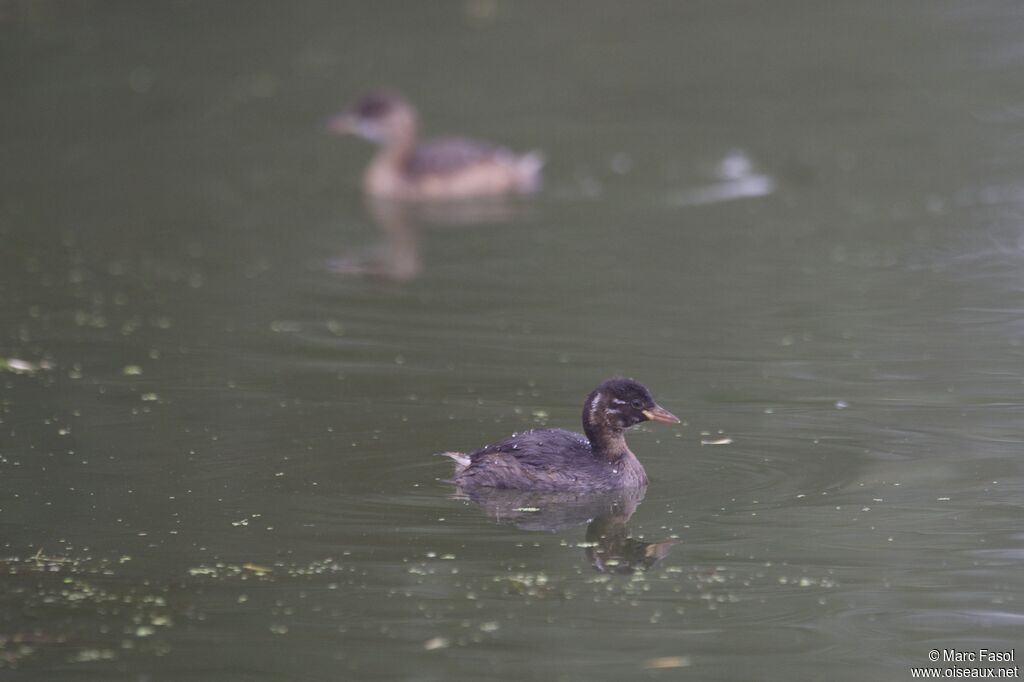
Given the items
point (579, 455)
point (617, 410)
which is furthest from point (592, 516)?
point (617, 410)

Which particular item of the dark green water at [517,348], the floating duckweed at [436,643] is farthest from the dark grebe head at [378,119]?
the floating duckweed at [436,643]

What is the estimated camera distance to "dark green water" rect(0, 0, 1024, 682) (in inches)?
275

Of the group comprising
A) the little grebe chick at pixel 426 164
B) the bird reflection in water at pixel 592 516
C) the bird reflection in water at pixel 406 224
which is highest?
the little grebe chick at pixel 426 164

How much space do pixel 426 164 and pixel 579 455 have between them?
9.33m

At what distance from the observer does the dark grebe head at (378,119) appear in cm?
1833

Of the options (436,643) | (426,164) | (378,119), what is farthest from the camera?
(378,119)

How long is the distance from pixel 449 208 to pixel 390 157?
4.32 ft

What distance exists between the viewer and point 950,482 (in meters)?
8.68

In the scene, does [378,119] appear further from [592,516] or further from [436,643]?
[436,643]

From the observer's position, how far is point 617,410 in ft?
29.3

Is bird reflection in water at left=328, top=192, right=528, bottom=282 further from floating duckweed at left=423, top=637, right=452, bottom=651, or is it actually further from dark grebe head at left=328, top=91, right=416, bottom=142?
floating duckweed at left=423, top=637, right=452, bottom=651

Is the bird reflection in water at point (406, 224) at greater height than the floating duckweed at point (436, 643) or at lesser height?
greater

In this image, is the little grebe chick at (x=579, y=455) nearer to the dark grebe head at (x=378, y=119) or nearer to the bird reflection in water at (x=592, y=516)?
the bird reflection in water at (x=592, y=516)

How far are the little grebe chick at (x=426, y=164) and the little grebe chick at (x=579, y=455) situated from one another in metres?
8.83
